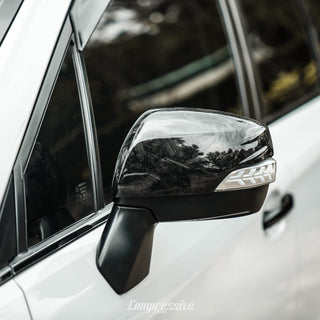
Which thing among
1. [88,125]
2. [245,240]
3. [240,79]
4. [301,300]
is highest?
[88,125]

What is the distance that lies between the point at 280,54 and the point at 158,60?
66 centimetres

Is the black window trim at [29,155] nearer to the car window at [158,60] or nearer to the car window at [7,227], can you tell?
the car window at [7,227]

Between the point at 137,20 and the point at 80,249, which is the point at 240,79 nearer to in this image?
the point at 137,20

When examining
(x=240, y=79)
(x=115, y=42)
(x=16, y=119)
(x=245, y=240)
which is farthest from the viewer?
(x=240, y=79)

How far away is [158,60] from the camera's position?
75.2 inches

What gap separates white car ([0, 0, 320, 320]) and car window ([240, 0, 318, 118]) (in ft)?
1.32

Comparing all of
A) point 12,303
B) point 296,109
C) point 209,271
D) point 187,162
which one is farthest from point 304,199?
point 12,303

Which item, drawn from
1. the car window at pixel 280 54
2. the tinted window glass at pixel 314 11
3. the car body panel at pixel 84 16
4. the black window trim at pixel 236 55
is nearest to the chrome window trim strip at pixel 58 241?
the car body panel at pixel 84 16

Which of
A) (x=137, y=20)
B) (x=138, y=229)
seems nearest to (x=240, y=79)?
(x=137, y=20)

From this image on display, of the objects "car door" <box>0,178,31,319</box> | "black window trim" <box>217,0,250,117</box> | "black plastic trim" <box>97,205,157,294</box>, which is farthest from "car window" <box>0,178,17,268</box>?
"black window trim" <box>217,0,250,117</box>

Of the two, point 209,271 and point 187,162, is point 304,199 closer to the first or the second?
point 209,271

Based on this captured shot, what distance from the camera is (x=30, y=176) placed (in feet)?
3.64

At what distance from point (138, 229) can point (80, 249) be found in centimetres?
15

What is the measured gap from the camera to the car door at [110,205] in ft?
3.67
